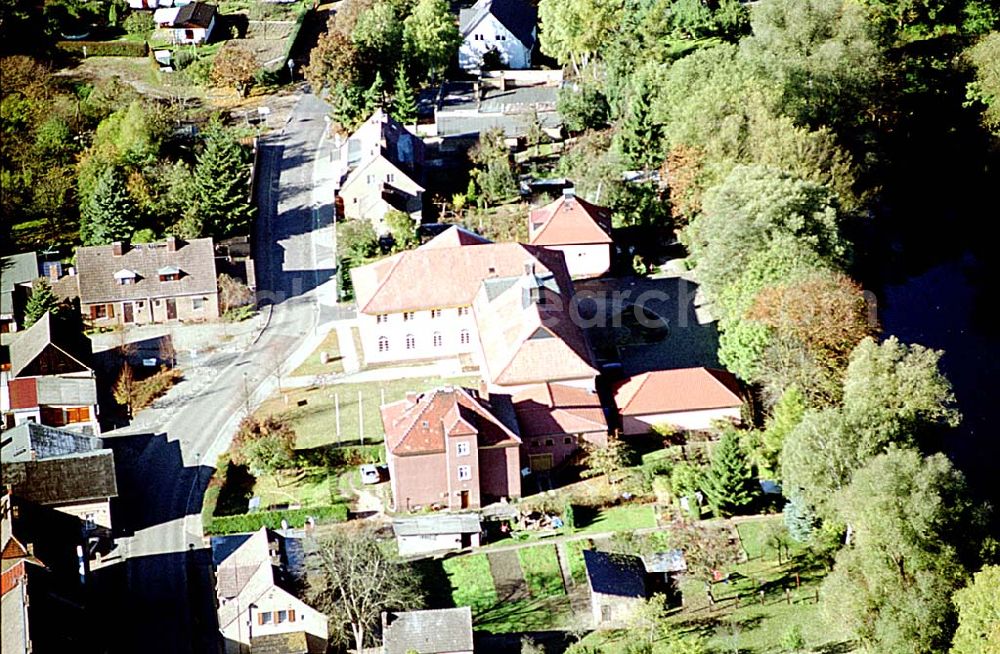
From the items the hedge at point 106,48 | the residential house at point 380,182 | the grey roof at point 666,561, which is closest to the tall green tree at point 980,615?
the grey roof at point 666,561

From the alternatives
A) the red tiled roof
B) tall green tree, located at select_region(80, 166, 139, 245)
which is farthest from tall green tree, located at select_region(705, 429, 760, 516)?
tall green tree, located at select_region(80, 166, 139, 245)

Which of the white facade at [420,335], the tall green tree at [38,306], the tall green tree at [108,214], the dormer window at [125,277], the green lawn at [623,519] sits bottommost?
the green lawn at [623,519]

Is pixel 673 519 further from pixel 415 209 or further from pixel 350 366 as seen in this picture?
pixel 415 209

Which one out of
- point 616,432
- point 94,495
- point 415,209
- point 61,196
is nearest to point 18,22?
point 61,196

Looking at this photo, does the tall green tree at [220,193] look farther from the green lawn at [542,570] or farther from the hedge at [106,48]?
the green lawn at [542,570]

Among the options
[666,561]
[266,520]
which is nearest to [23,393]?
[266,520]
